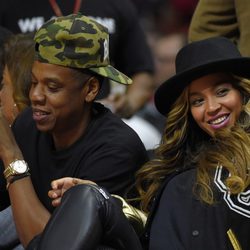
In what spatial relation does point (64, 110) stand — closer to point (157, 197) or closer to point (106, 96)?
point (157, 197)

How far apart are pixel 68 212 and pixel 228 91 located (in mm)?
992

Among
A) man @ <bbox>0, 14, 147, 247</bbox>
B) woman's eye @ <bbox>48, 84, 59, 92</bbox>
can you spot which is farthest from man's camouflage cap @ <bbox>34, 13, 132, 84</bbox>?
woman's eye @ <bbox>48, 84, 59, 92</bbox>

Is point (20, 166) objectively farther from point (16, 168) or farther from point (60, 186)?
point (60, 186)

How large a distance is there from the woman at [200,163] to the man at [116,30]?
5.46ft

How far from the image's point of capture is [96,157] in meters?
4.54

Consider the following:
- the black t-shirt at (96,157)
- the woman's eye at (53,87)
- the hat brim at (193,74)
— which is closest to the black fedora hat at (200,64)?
the hat brim at (193,74)

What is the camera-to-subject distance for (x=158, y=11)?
10.3 metres

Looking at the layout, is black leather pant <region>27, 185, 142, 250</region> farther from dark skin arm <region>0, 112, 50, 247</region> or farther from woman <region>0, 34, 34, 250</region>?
woman <region>0, 34, 34, 250</region>

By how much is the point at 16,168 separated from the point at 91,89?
0.50 meters

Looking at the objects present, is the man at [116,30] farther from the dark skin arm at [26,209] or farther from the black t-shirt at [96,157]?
the dark skin arm at [26,209]

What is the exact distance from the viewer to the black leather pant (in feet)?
12.4

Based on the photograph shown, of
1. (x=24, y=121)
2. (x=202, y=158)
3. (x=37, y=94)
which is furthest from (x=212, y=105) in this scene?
(x=24, y=121)

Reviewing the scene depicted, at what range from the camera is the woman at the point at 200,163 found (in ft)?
13.4

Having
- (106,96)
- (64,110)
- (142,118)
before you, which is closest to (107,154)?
(64,110)
